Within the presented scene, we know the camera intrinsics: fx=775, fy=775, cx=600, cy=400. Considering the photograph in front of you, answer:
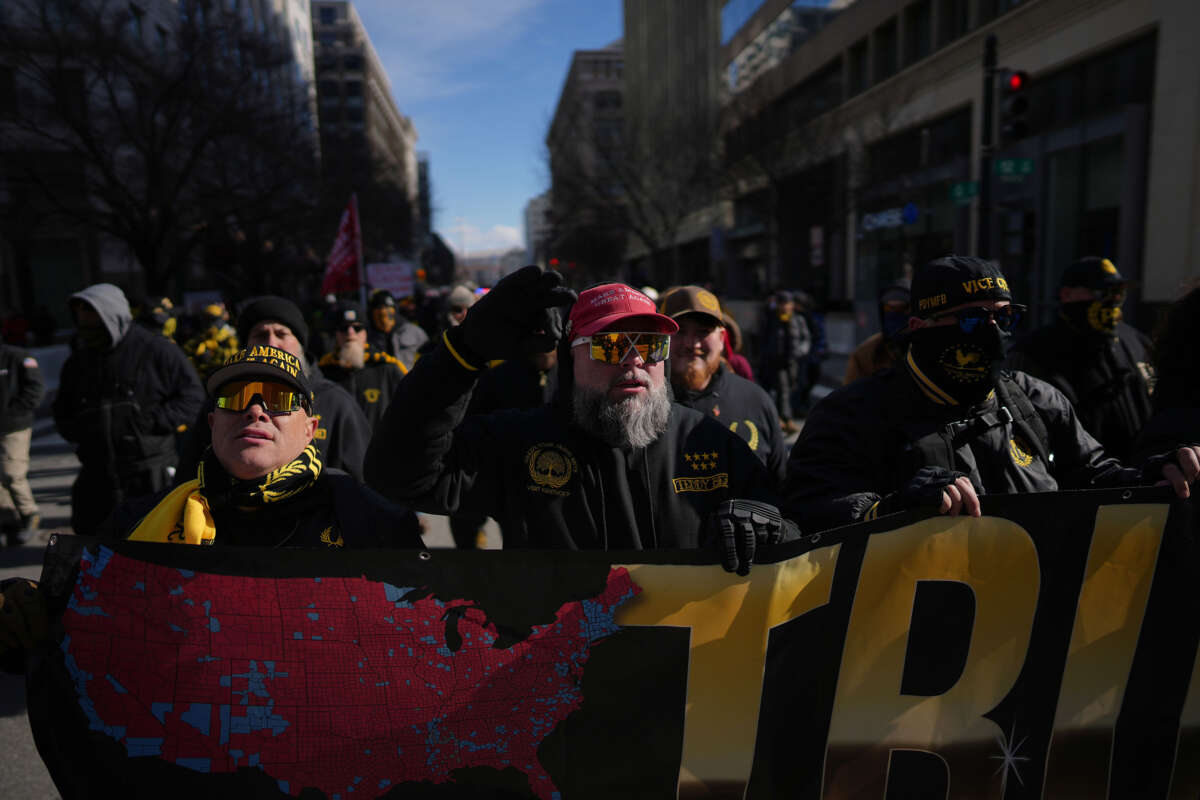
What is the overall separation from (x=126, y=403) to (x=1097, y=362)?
5.63 m

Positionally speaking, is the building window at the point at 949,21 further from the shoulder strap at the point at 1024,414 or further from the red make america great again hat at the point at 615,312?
the red make america great again hat at the point at 615,312

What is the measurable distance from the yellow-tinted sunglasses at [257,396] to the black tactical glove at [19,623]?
0.64 metres

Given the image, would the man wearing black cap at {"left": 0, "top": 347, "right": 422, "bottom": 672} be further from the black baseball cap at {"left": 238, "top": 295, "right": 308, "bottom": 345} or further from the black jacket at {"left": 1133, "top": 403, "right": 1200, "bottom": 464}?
the black jacket at {"left": 1133, "top": 403, "right": 1200, "bottom": 464}

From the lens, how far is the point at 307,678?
187 centimetres

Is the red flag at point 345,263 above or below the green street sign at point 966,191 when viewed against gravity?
below

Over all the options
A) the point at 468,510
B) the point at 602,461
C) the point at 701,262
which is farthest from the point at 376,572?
the point at 701,262

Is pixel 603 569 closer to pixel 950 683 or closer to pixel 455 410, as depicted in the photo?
pixel 455 410

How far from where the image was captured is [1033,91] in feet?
62.3

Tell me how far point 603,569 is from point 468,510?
0.58m

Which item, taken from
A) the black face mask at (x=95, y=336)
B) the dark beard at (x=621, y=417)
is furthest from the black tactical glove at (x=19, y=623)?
the black face mask at (x=95, y=336)

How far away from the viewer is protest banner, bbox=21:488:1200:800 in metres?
1.84

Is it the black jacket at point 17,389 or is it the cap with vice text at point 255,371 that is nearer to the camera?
the cap with vice text at point 255,371

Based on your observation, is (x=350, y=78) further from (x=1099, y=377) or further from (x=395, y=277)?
(x=1099, y=377)

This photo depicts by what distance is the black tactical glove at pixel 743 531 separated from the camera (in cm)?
188
